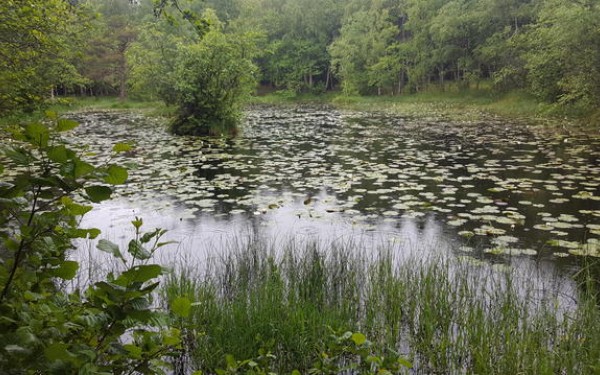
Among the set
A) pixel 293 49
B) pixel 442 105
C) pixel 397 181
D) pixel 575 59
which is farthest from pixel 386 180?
pixel 293 49

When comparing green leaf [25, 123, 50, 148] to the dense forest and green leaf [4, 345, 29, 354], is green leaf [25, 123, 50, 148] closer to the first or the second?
green leaf [4, 345, 29, 354]

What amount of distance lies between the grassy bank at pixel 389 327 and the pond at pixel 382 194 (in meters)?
1.31

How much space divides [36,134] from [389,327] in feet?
9.29

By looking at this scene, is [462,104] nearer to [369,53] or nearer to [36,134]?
[369,53]

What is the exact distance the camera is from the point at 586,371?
2.67 metres

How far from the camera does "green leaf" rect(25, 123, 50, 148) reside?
1.30 meters

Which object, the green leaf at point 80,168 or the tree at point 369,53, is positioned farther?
the tree at point 369,53

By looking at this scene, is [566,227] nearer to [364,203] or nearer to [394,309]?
[364,203]

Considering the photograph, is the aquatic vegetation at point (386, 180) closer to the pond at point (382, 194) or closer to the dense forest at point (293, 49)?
the pond at point (382, 194)

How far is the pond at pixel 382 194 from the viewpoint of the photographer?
234 inches

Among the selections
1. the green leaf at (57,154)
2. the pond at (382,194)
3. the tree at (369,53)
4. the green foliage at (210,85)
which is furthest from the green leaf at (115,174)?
the tree at (369,53)

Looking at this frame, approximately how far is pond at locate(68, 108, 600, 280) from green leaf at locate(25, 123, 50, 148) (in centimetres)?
124

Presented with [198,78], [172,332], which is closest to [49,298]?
[172,332]

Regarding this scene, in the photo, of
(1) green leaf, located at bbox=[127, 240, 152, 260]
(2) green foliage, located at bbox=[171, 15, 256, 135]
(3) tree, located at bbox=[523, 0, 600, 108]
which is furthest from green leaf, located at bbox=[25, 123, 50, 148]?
(3) tree, located at bbox=[523, 0, 600, 108]
